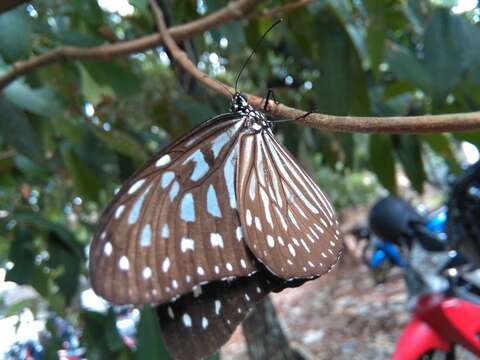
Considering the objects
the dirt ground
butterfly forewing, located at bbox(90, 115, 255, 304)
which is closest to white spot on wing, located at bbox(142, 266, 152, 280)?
butterfly forewing, located at bbox(90, 115, 255, 304)

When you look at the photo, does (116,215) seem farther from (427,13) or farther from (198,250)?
(427,13)

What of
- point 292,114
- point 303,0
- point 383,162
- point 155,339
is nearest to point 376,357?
point 383,162

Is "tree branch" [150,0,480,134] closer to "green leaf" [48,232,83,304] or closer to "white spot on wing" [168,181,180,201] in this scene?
"white spot on wing" [168,181,180,201]

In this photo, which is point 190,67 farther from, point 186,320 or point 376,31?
point 376,31

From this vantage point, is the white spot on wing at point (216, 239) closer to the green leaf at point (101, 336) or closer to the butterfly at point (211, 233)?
the butterfly at point (211, 233)

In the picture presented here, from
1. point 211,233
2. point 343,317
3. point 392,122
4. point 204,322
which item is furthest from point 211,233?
point 343,317
